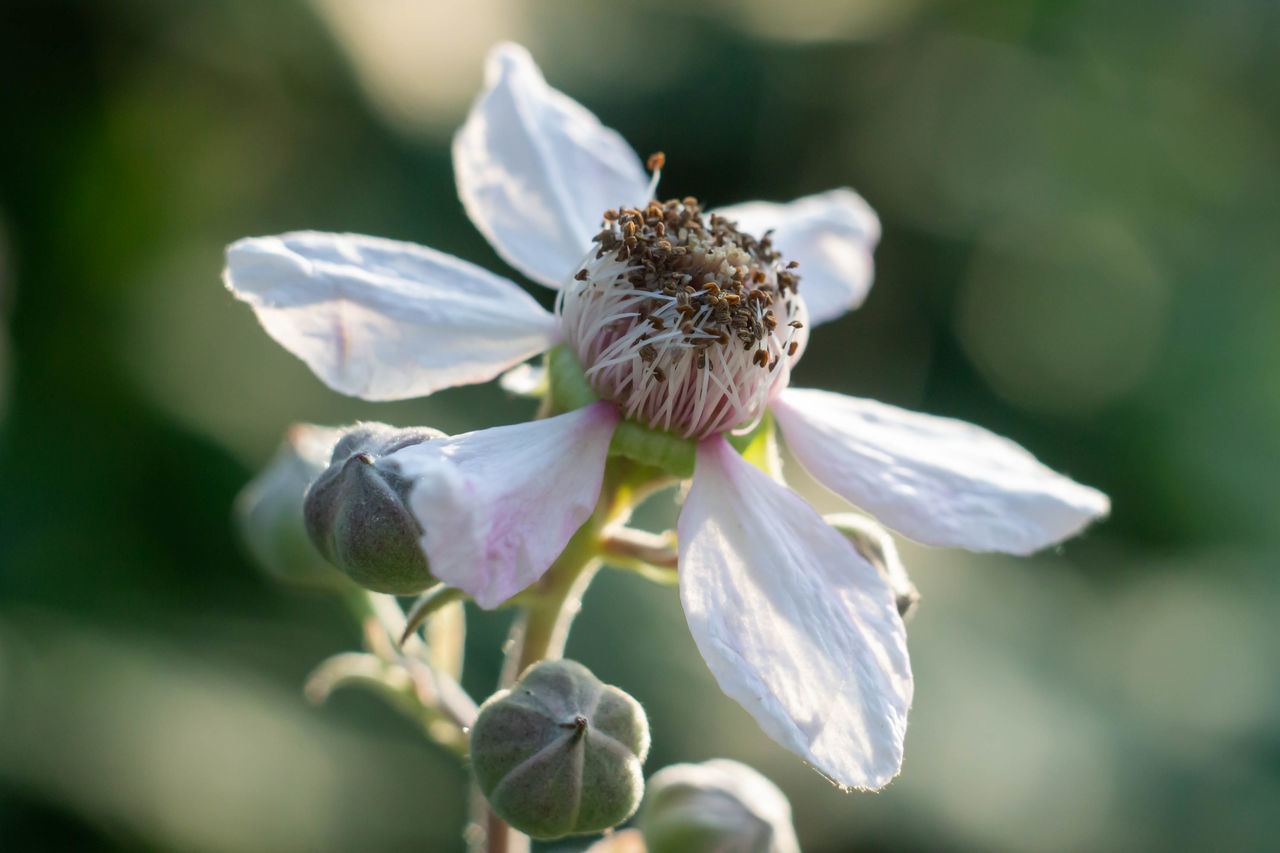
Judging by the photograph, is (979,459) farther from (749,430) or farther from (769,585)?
(769,585)

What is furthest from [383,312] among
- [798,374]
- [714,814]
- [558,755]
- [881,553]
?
[798,374]

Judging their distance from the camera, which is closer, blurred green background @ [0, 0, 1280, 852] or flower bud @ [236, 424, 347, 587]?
flower bud @ [236, 424, 347, 587]

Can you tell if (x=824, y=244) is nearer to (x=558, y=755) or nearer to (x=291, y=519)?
(x=291, y=519)

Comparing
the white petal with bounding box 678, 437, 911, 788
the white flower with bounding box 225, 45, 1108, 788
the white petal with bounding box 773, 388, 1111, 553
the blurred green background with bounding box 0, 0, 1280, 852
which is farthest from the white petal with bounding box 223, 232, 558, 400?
the blurred green background with bounding box 0, 0, 1280, 852

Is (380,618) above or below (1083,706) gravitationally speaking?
above

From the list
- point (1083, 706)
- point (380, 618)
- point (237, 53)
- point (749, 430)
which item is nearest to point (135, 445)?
point (237, 53)

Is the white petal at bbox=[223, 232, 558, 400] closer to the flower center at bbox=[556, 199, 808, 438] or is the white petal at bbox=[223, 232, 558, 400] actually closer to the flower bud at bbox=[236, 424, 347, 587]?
the flower center at bbox=[556, 199, 808, 438]
